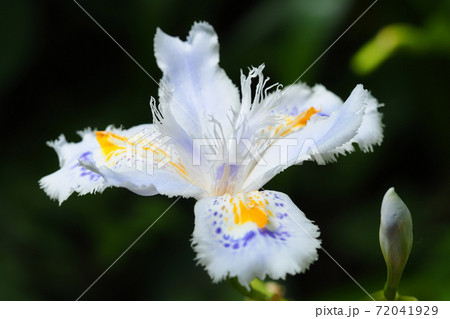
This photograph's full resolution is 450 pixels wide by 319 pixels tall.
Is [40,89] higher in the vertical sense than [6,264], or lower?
higher

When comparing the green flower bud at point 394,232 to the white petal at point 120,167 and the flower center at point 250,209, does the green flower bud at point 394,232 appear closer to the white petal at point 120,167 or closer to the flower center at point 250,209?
the flower center at point 250,209

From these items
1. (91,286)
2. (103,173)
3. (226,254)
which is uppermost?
(103,173)

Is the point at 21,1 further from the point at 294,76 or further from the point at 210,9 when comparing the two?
the point at 294,76

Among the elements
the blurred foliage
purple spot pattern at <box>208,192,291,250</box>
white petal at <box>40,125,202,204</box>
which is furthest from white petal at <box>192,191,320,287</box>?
the blurred foliage

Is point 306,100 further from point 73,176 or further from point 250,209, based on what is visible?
point 73,176

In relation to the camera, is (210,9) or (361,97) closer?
(361,97)

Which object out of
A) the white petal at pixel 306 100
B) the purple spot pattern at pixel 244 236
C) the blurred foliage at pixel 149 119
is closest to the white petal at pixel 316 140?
the purple spot pattern at pixel 244 236
